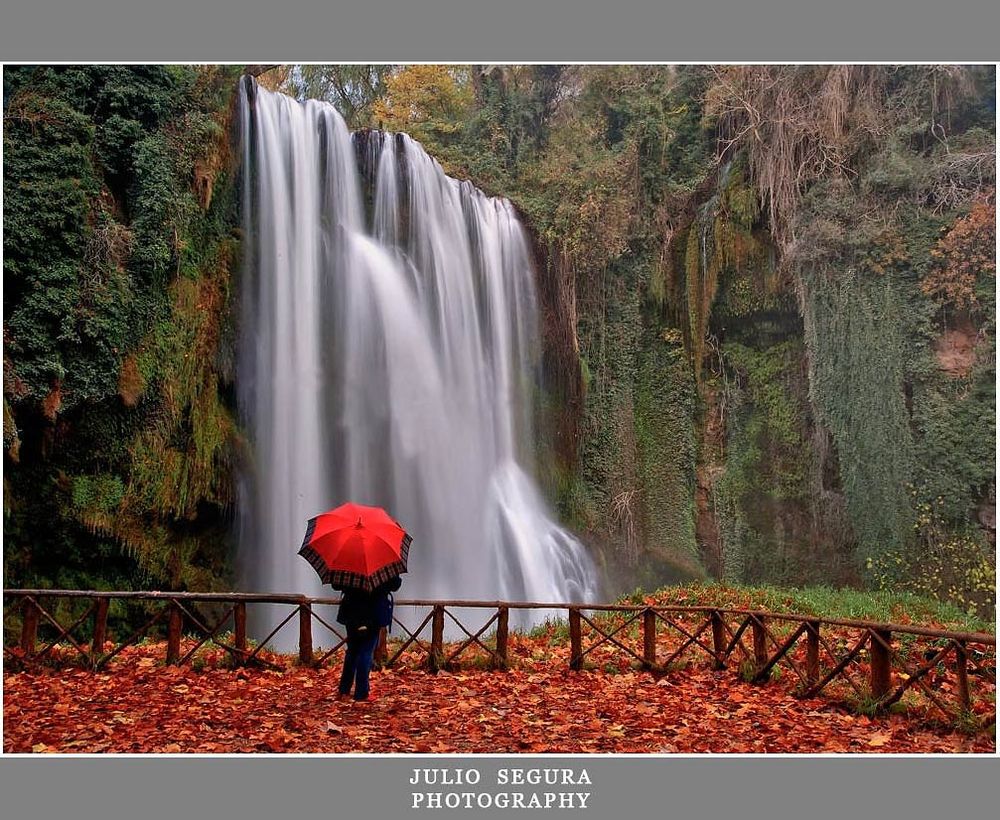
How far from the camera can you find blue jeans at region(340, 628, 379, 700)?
6086 mm

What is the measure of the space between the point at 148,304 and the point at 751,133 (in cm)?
1385

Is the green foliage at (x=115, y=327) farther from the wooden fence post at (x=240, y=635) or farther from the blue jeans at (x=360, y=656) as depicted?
the blue jeans at (x=360, y=656)

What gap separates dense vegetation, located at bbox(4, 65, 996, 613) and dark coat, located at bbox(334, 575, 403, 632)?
600 cm

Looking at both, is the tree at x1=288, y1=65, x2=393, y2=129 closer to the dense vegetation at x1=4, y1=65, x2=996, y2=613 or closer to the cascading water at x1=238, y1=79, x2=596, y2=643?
the dense vegetation at x1=4, y1=65, x2=996, y2=613

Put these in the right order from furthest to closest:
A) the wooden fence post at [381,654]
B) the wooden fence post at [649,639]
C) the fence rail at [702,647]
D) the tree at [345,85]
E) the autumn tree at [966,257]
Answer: the tree at [345,85]
the autumn tree at [966,257]
the wooden fence post at [649,639]
the wooden fence post at [381,654]
the fence rail at [702,647]

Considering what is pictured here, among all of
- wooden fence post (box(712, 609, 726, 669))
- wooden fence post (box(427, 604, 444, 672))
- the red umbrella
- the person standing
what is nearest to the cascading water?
wooden fence post (box(427, 604, 444, 672))

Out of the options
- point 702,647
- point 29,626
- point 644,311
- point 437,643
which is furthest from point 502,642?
point 644,311

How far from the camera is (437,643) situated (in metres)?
7.82

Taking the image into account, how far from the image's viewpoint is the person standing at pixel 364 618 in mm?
5953

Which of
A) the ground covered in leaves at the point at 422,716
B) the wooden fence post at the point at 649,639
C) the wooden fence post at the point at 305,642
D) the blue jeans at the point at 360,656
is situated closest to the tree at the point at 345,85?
the wooden fence post at the point at 305,642

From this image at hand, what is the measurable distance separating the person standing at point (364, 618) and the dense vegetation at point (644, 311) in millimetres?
5974

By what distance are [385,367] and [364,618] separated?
9031 millimetres

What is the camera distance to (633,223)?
2011cm

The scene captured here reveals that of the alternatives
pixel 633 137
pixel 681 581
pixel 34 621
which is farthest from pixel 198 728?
pixel 633 137
